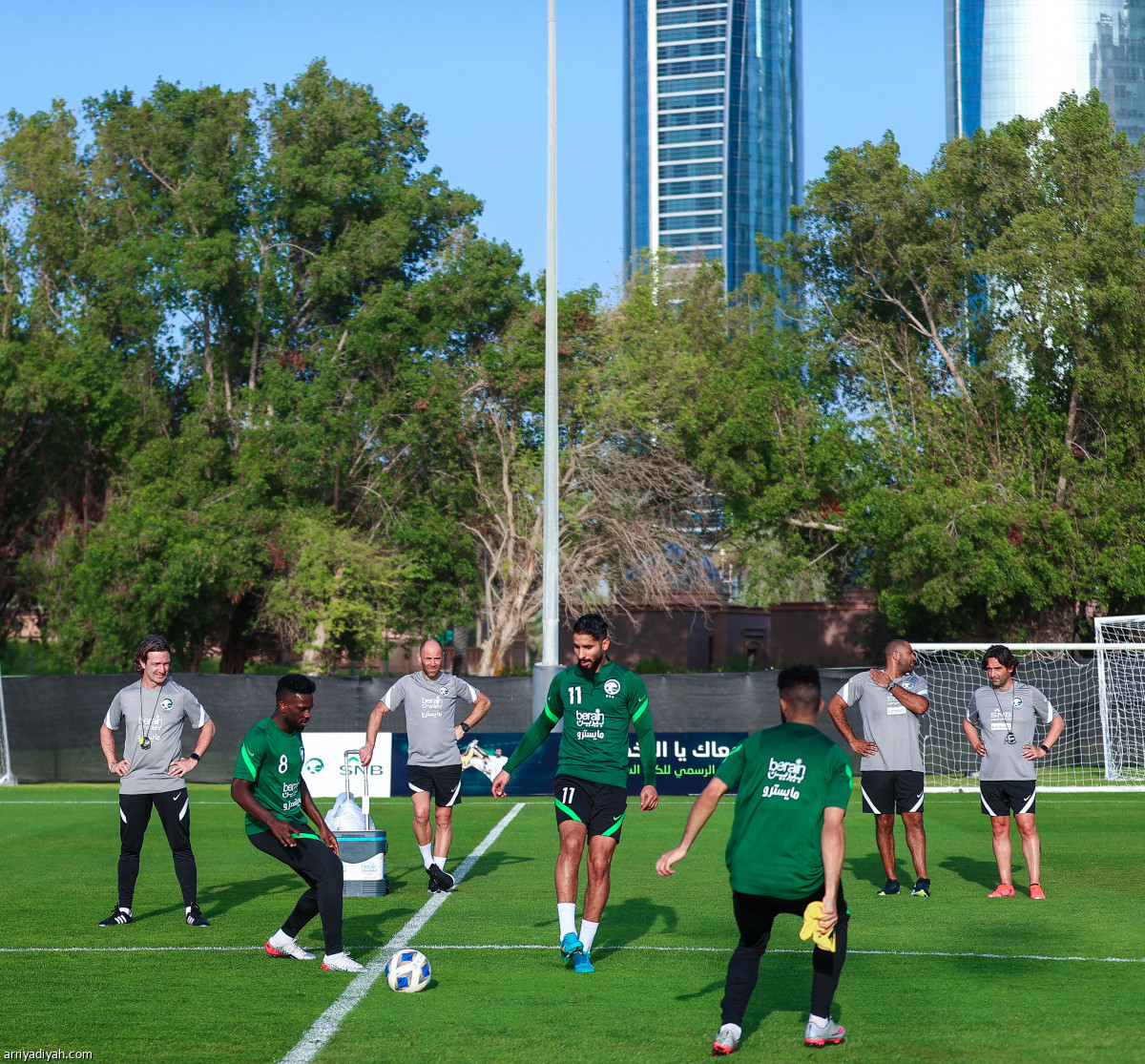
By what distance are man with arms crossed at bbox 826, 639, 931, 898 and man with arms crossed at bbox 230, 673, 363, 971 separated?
15.8 ft

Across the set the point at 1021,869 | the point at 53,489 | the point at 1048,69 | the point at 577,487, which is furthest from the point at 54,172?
the point at 1048,69

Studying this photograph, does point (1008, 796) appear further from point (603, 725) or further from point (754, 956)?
point (754, 956)

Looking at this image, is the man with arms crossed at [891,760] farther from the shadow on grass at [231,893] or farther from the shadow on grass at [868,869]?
the shadow on grass at [231,893]

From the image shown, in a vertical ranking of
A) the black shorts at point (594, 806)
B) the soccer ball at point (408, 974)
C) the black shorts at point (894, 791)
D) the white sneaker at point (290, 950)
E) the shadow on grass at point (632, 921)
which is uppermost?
the black shorts at point (594, 806)

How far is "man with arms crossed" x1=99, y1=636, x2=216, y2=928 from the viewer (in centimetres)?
927

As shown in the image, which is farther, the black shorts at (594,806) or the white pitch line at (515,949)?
the white pitch line at (515,949)

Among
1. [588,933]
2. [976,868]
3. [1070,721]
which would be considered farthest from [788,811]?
[1070,721]

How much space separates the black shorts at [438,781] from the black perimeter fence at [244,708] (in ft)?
37.3

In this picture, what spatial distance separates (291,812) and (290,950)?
94cm

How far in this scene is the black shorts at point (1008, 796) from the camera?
10.4 metres

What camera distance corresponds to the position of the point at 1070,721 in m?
23.4

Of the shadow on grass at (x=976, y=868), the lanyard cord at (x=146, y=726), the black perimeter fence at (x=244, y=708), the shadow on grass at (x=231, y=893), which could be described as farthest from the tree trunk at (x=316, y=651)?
the lanyard cord at (x=146, y=726)

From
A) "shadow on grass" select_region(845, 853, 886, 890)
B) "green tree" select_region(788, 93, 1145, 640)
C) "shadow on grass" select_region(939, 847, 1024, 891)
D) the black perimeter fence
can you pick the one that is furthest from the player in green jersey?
"green tree" select_region(788, 93, 1145, 640)

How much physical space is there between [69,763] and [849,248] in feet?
74.8
